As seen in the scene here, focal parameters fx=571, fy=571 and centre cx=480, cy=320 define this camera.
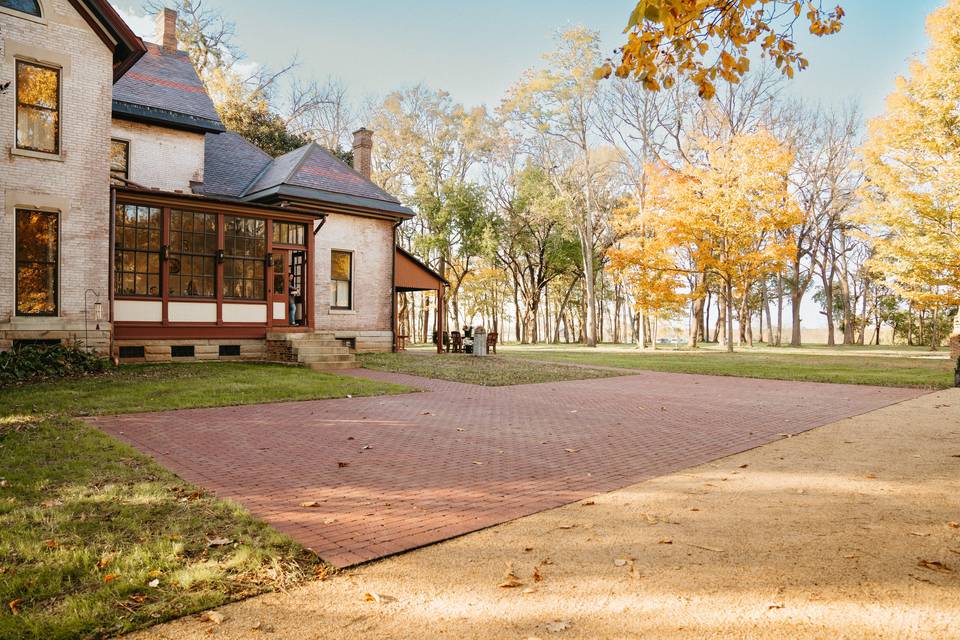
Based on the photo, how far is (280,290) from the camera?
17.5 metres

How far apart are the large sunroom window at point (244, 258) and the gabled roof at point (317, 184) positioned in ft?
7.50

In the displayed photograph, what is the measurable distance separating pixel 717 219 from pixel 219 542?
25.7 m

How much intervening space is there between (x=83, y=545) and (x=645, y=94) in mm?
30860

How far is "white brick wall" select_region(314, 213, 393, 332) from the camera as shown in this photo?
19.8 metres


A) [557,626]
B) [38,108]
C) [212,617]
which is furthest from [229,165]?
[557,626]

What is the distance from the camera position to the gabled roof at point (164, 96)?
55.5 feet

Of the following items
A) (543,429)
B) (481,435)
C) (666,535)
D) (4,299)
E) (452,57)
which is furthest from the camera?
(452,57)

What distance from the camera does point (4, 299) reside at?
1214 centimetres

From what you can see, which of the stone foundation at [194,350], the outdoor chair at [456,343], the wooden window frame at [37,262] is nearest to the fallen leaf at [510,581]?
the wooden window frame at [37,262]

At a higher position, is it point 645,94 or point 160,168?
point 645,94

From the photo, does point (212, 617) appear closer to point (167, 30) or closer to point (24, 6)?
point (24, 6)

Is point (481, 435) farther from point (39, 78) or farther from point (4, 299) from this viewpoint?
point (39, 78)

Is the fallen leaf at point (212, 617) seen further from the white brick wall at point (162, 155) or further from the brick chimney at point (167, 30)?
the brick chimney at point (167, 30)

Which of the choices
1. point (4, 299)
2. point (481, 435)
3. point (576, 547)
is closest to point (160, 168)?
point (4, 299)
